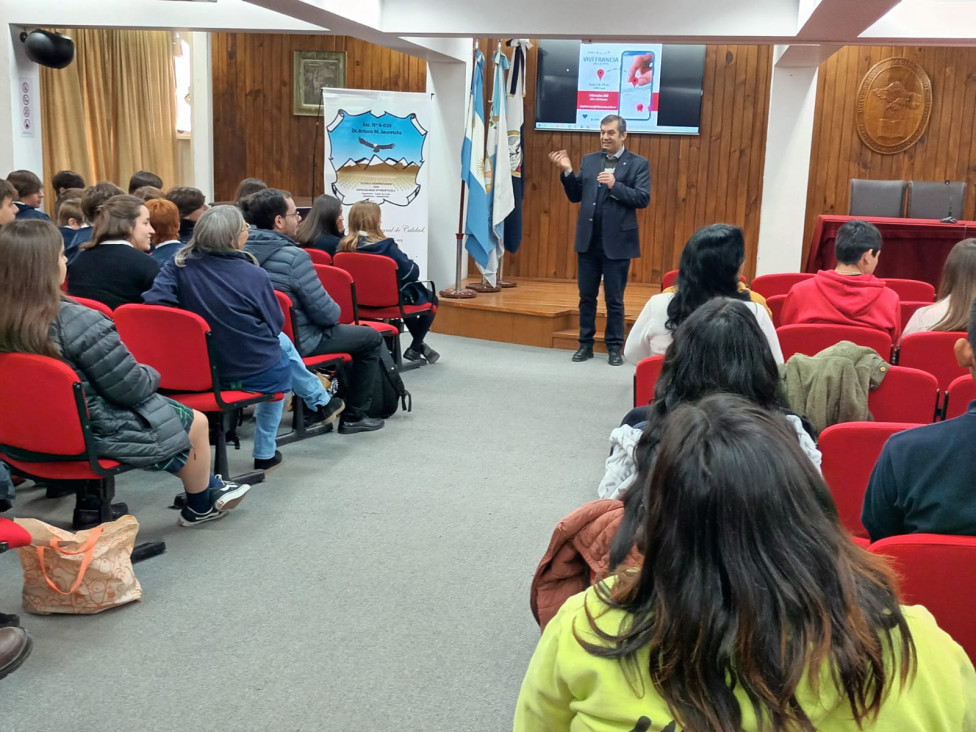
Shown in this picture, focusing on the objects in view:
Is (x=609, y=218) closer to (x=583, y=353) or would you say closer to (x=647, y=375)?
(x=583, y=353)

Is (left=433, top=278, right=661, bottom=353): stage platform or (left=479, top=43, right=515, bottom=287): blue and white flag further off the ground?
(left=479, top=43, right=515, bottom=287): blue and white flag

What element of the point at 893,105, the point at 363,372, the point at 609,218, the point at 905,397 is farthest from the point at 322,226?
the point at 893,105

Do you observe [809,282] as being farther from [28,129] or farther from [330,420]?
[28,129]

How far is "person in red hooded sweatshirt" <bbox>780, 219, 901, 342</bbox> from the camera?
13.3ft

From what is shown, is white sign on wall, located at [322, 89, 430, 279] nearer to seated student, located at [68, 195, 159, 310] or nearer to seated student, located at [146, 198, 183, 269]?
seated student, located at [146, 198, 183, 269]

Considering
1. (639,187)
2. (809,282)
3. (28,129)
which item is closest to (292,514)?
(809,282)

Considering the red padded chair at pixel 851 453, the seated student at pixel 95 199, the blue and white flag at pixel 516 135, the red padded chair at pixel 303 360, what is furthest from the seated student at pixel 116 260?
the blue and white flag at pixel 516 135

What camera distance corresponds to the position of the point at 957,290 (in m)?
3.75

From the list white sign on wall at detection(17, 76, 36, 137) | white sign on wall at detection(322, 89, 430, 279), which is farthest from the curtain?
white sign on wall at detection(322, 89, 430, 279)

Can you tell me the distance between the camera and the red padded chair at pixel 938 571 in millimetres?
1583

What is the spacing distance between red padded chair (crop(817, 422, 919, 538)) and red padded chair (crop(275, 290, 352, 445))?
2823mm

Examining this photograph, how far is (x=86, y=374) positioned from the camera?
305cm

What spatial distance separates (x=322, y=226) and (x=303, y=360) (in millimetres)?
1593

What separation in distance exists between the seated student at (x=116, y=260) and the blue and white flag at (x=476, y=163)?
436 cm
